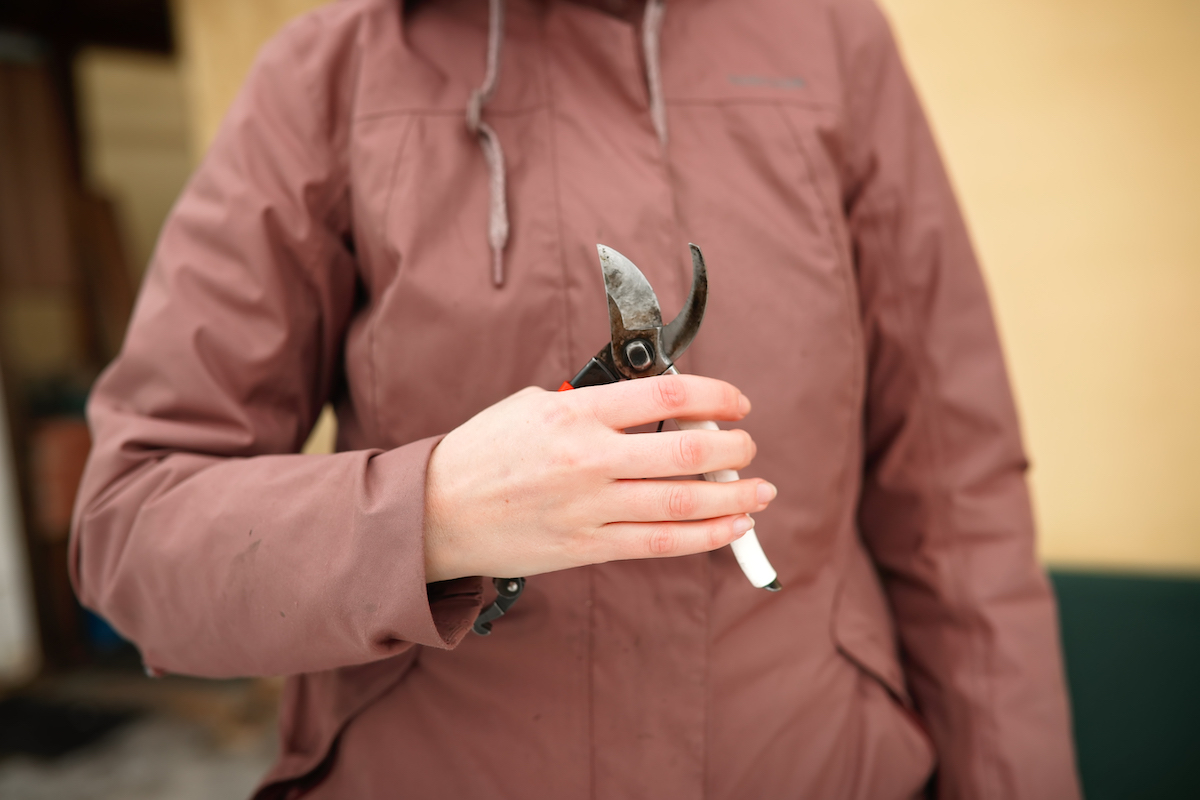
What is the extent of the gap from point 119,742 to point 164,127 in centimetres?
284

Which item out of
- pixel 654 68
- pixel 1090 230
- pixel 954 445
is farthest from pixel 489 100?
pixel 1090 230

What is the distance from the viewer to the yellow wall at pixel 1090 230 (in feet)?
4.54

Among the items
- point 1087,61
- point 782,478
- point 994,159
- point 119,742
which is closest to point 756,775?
point 782,478

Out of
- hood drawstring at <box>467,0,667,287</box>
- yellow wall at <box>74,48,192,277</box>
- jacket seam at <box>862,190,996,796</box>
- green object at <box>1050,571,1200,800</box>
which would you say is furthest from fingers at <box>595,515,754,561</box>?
yellow wall at <box>74,48,192,277</box>

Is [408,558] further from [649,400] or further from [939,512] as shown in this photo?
[939,512]

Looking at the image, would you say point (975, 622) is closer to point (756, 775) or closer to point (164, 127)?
point (756, 775)

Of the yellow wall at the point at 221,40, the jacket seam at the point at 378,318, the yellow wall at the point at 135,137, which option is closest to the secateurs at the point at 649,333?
the jacket seam at the point at 378,318

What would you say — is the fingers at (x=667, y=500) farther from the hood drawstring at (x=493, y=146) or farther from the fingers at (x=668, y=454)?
the hood drawstring at (x=493, y=146)

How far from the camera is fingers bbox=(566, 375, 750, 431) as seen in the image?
55 centimetres

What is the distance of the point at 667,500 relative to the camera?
0.55m

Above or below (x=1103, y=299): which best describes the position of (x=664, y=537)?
below

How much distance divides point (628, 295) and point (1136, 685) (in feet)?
4.58

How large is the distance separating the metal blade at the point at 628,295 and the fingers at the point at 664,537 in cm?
17

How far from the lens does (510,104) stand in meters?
0.78
